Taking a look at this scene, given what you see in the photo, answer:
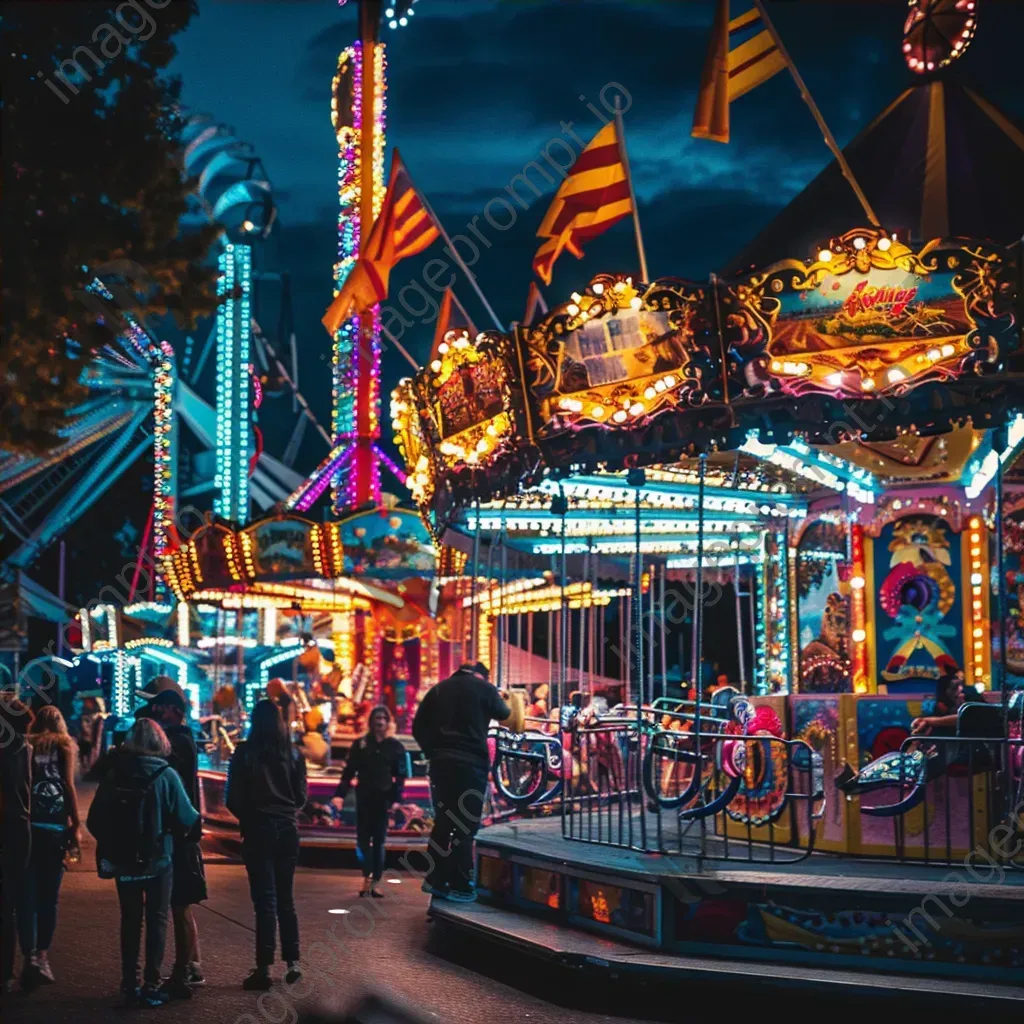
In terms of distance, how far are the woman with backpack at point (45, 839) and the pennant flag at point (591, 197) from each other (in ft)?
20.3

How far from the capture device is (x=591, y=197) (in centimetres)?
1182

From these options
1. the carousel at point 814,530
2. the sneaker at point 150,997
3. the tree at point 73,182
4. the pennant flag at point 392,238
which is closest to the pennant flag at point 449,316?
the pennant flag at point 392,238

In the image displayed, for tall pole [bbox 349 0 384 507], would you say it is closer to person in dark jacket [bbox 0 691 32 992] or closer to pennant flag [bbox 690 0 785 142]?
pennant flag [bbox 690 0 785 142]

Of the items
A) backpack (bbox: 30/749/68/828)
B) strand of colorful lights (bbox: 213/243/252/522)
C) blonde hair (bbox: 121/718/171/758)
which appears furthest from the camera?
strand of colorful lights (bbox: 213/243/252/522)

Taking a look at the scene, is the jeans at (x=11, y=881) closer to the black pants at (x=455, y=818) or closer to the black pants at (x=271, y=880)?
the black pants at (x=271, y=880)

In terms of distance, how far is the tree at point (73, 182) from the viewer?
25.7 feet

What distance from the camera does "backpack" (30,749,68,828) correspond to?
816 cm

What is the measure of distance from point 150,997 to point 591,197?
7.38 m

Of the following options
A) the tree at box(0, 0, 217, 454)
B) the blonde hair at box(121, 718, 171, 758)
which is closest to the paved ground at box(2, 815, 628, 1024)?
the blonde hair at box(121, 718, 171, 758)

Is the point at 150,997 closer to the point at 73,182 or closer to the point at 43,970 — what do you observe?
the point at 43,970

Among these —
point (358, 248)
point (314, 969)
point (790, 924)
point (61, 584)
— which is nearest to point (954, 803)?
point (790, 924)

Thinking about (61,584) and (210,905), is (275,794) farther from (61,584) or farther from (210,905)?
(61,584)

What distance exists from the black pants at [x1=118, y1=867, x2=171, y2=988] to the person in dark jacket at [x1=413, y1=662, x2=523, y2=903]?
2.81 metres

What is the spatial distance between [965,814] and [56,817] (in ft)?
20.3
